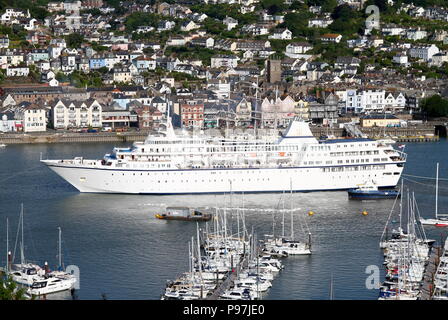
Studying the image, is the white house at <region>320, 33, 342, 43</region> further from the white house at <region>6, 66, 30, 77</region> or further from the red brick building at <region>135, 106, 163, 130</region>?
the red brick building at <region>135, 106, 163, 130</region>

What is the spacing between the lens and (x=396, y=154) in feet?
61.4

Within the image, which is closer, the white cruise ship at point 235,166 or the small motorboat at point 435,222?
the small motorboat at point 435,222

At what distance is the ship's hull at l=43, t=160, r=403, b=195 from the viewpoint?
18.0 m

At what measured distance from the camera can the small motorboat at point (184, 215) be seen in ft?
50.2

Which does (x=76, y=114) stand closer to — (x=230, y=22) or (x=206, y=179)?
(x=206, y=179)

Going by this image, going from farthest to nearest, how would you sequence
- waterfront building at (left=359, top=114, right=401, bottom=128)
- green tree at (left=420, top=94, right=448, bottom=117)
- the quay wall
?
green tree at (left=420, top=94, right=448, bottom=117), waterfront building at (left=359, top=114, right=401, bottom=128), the quay wall

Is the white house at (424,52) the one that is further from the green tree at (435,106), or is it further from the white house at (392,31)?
the green tree at (435,106)

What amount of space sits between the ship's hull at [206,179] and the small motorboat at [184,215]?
2501mm

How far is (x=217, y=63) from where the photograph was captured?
36.5 meters

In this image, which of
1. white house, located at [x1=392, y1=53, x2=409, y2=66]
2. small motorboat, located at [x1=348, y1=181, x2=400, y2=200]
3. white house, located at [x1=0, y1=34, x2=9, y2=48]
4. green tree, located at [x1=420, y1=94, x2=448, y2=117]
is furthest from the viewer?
white house, located at [x1=0, y1=34, x2=9, y2=48]

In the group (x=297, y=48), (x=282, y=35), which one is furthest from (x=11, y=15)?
(x=297, y=48)

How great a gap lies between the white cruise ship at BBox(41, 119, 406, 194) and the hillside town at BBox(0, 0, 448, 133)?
286cm

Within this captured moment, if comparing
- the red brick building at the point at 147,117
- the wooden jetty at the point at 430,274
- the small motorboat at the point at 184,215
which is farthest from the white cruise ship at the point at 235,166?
the red brick building at the point at 147,117

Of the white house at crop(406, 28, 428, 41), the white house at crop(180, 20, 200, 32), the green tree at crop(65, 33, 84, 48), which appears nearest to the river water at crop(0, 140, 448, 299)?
the green tree at crop(65, 33, 84, 48)
